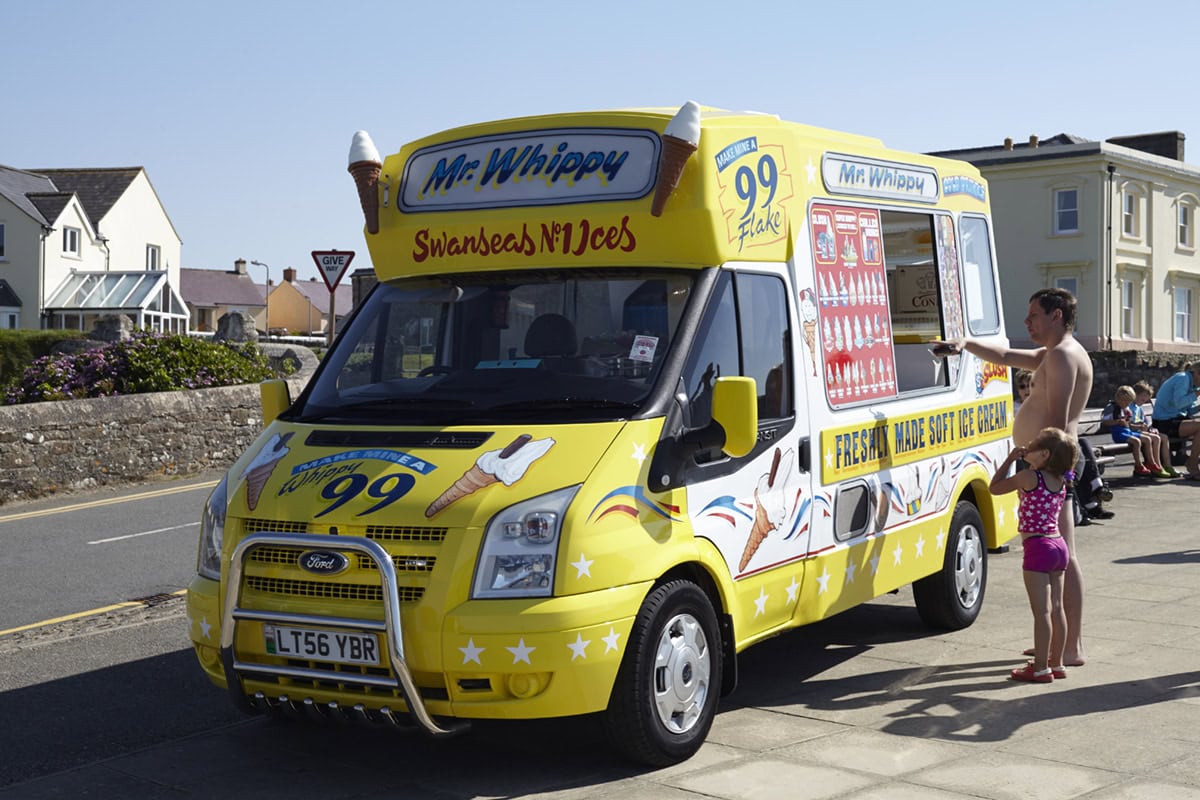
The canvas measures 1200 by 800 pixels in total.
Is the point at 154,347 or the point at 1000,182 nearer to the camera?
the point at 154,347

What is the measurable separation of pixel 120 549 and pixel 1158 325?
1877 inches

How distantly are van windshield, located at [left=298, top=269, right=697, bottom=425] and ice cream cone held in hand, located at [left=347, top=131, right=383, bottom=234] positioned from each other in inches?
17.4

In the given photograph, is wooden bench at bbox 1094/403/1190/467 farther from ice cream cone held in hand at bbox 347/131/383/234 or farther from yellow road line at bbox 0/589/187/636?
ice cream cone held in hand at bbox 347/131/383/234

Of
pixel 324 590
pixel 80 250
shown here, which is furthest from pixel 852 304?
pixel 80 250

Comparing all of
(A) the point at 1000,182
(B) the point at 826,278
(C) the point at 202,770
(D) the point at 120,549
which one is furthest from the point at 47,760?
(A) the point at 1000,182

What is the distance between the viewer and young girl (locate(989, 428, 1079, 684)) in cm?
697

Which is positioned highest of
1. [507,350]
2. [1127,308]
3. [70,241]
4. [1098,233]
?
[70,241]

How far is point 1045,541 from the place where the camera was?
7.04m

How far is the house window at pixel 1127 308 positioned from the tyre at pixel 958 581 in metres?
45.1

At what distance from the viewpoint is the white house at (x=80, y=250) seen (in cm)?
6631

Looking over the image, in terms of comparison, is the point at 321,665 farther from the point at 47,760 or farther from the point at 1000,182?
the point at 1000,182

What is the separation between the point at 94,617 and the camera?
921 cm

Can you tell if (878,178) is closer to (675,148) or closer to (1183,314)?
(675,148)

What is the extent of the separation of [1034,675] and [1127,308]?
155ft
